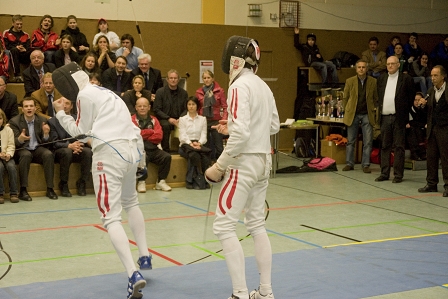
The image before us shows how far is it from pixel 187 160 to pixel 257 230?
19.1 ft

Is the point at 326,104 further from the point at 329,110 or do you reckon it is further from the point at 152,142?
Result: the point at 152,142

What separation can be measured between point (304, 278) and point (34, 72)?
674cm

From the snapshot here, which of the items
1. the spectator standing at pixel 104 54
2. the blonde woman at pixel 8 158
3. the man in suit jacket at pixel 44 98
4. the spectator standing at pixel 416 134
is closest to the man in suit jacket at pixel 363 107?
the spectator standing at pixel 416 134

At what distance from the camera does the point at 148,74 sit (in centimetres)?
1106

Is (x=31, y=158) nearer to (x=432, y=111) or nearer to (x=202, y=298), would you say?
(x=202, y=298)

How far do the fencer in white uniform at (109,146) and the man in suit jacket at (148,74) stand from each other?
580 cm

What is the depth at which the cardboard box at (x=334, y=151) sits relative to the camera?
12771 mm

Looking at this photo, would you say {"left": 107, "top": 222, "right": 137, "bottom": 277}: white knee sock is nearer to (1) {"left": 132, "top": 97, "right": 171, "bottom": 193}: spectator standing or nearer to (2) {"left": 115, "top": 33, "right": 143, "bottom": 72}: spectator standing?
(1) {"left": 132, "top": 97, "right": 171, "bottom": 193}: spectator standing

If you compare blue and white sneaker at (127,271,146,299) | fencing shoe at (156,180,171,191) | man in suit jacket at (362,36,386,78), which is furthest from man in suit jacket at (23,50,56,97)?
man in suit jacket at (362,36,386,78)

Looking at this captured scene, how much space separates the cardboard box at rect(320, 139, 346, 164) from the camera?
41.9 ft

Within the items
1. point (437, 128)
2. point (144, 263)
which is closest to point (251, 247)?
point (144, 263)

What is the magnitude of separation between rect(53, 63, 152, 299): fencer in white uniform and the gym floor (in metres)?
0.46

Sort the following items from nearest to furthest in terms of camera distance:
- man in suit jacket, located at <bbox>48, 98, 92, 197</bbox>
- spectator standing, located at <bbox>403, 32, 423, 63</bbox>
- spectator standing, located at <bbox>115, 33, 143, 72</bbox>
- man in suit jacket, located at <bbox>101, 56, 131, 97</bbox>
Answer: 1. man in suit jacket, located at <bbox>48, 98, 92, 197</bbox>
2. man in suit jacket, located at <bbox>101, 56, 131, 97</bbox>
3. spectator standing, located at <bbox>115, 33, 143, 72</bbox>
4. spectator standing, located at <bbox>403, 32, 423, 63</bbox>

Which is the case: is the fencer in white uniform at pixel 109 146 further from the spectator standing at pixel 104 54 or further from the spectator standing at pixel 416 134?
the spectator standing at pixel 416 134
